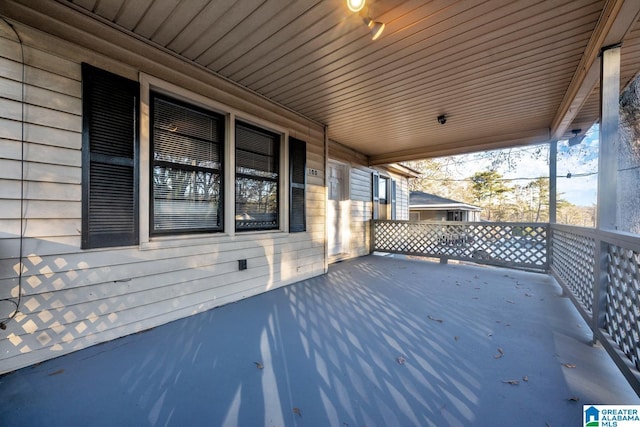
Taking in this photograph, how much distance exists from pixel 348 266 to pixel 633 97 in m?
4.82

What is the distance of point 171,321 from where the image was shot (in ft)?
8.22

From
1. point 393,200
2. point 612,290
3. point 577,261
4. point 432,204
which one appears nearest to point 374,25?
point 612,290

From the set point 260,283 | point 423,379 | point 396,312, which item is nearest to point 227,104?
point 260,283

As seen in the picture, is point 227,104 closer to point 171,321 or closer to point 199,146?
point 199,146

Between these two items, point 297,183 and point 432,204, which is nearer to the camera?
point 297,183

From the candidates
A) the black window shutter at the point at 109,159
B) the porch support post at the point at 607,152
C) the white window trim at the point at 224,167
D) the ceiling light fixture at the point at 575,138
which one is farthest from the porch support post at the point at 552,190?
the black window shutter at the point at 109,159

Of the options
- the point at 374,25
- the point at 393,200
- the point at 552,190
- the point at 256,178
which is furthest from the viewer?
the point at 393,200

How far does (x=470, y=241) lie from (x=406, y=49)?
14.9ft

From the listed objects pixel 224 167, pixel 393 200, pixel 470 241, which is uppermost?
pixel 224 167

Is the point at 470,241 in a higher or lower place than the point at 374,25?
lower

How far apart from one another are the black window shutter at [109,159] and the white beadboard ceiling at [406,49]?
56 cm

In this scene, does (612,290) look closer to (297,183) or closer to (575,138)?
(297,183)

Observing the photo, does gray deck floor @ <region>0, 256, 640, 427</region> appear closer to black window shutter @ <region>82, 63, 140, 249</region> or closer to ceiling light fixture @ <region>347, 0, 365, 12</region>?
black window shutter @ <region>82, 63, 140, 249</region>

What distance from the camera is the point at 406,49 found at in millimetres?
2371
